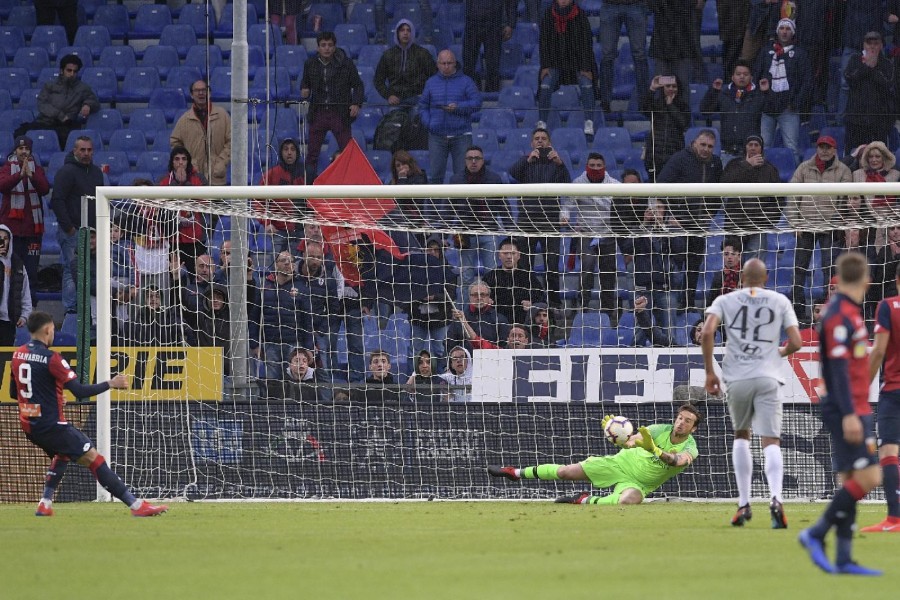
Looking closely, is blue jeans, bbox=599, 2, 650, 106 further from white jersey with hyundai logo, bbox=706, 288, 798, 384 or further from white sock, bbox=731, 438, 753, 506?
white sock, bbox=731, 438, 753, 506

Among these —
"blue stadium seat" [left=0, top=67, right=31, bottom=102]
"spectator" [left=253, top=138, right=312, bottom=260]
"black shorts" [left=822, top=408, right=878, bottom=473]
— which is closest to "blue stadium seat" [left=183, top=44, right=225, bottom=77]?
"blue stadium seat" [left=0, top=67, right=31, bottom=102]

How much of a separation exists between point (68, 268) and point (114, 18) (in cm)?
617

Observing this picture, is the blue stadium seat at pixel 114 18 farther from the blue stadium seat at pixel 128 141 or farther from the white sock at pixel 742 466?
the white sock at pixel 742 466

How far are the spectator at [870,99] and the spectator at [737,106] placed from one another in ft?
3.79

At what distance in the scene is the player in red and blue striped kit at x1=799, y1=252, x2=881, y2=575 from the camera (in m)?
6.77

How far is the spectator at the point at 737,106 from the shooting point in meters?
18.0

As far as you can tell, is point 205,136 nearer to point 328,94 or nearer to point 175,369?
point 328,94

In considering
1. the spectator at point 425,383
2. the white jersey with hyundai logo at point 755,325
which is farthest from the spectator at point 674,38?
the white jersey with hyundai logo at point 755,325

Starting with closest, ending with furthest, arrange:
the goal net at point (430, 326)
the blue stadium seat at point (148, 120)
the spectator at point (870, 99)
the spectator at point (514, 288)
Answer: the goal net at point (430, 326), the spectator at point (514, 288), the spectator at point (870, 99), the blue stadium seat at point (148, 120)

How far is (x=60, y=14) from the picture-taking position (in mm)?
22094

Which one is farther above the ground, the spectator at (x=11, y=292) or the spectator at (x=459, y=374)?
the spectator at (x=11, y=292)

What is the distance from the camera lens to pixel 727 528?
9.68 meters

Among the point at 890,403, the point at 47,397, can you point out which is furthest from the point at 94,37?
the point at 890,403

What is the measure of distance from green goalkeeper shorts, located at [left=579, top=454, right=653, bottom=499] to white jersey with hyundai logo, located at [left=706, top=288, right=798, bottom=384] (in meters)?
3.39
